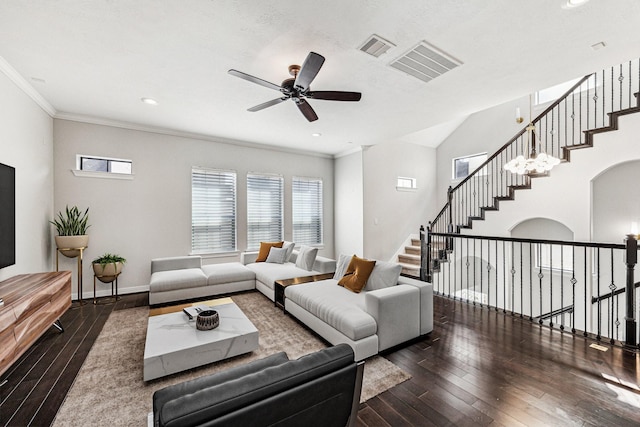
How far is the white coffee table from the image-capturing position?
2305 mm

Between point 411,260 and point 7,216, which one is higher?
point 7,216

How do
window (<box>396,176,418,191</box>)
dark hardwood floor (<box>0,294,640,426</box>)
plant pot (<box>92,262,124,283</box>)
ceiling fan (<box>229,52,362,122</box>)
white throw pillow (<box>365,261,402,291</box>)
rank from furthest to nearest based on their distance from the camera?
window (<box>396,176,418,191</box>), plant pot (<box>92,262,124,283</box>), white throw pillow (<box>365,261,402,291</box>), ceiling fan (<box>229,52,362,122</box>), dark hardwood floor (<box>0,294,640,426</box>)

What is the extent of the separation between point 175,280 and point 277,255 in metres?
1.84

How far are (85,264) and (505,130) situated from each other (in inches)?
362

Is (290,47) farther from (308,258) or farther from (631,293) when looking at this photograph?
(631,293)

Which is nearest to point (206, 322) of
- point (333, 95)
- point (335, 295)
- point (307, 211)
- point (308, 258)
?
point (335, 295)

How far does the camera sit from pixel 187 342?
8.10 ft

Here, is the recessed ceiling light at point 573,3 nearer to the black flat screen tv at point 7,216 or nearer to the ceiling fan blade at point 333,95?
the ceiling fan blade at point 333,95

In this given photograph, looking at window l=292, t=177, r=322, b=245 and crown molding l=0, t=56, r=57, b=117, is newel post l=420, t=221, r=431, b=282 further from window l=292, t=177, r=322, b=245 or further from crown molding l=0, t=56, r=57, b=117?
crown molding l=0, t=56, r=57, b=117

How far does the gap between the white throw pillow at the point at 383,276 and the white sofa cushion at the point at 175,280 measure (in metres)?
2.74

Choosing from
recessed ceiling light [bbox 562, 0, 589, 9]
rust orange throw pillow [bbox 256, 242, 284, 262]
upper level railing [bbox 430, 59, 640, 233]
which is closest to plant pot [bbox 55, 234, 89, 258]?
rust orange throw pillow [bbox 256, 242, 284, 262]

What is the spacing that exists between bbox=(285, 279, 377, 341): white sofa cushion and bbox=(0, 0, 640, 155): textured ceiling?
255 centimetres

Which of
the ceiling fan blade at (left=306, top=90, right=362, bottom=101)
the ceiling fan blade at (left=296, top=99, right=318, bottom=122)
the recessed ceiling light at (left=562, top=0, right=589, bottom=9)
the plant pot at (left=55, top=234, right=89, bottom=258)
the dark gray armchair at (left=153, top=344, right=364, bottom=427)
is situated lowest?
the dark gray armchair at (left=153, top=344, right=364, bottom=427)

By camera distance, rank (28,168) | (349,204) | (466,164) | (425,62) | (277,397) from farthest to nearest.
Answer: (466,164), (349,204), (28,168), (425,62), (277,397)
